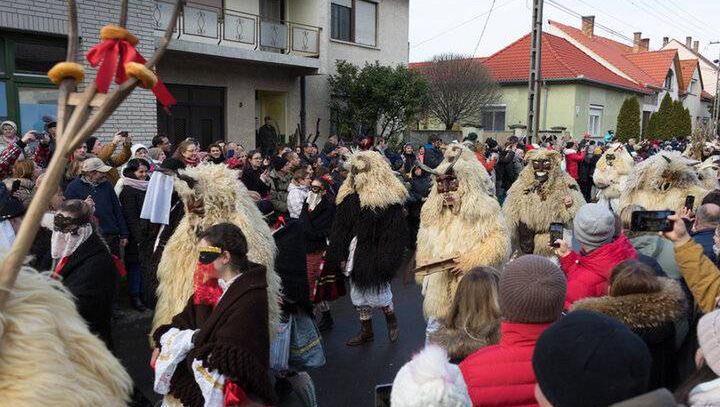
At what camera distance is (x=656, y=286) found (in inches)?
116

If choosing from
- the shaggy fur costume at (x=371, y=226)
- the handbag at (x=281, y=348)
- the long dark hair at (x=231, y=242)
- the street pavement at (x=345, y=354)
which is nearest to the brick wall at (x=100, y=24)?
the street pavement at (x=345, y=354)

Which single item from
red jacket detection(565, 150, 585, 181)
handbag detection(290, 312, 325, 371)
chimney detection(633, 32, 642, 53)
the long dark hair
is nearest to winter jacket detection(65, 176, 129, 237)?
handbag detection(290, 312, 325, 371)

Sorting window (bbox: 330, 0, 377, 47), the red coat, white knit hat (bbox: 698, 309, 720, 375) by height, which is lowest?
the red coat

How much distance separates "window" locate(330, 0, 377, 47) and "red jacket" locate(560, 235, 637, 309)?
50.6 feet

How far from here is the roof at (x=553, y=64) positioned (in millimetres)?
31062

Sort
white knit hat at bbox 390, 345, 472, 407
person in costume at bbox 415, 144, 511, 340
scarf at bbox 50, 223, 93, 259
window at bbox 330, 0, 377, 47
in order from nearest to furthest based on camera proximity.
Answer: white knit hat at bbox 390, 345, 472, 407, scarf at bbox 50, 223, 93, 259, person in costume at bbox 415, 144, 511, 340, window at bbox 330, 0, 377, 47

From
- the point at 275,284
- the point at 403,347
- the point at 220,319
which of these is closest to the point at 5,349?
the point at 220,319

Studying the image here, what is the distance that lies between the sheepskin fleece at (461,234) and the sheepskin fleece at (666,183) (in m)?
2.57

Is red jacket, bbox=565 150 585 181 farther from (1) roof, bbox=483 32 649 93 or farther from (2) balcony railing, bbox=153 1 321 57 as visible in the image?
(1) roof, bbox=483 32 649 93

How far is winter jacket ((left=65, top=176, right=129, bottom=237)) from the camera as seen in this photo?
6.51 m

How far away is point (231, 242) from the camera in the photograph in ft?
11.1

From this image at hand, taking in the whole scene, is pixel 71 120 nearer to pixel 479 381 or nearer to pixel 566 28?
pixel 479 381

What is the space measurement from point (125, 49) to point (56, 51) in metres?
10.3

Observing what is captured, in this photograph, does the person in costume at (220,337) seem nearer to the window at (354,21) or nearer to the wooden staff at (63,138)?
the wooden staff at (63,138)
